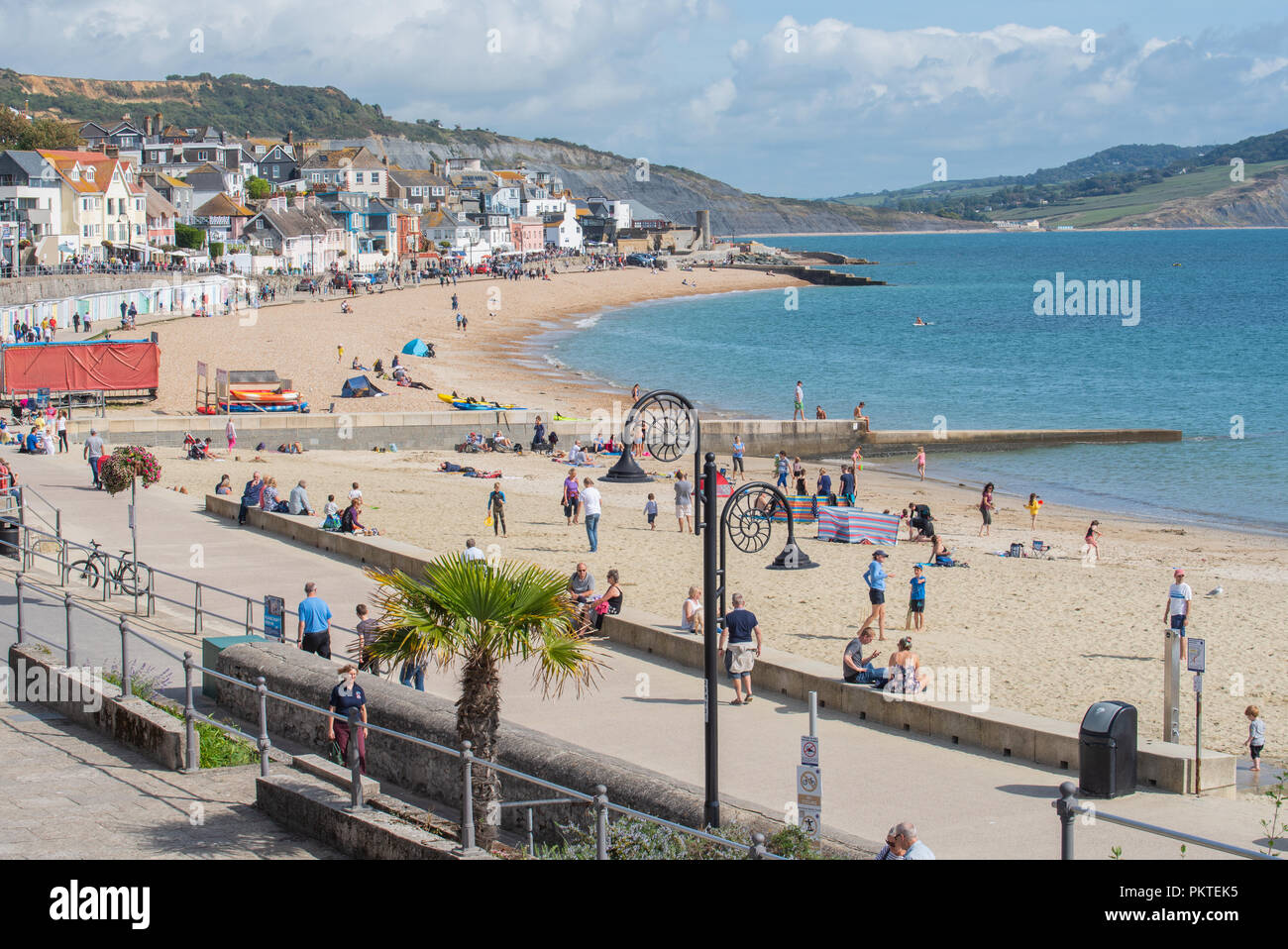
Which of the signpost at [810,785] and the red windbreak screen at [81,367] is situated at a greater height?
the red windbreak screen at [81,367]

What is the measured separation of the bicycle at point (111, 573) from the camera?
55.2ft

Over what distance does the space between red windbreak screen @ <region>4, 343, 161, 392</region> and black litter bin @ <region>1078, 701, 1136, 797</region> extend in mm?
34342

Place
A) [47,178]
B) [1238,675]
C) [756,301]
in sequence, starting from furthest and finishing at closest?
1. [756,301]
2. [47,178]
3. [1238,675]

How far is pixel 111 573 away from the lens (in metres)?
18.1

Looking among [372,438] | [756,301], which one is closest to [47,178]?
[372,438]

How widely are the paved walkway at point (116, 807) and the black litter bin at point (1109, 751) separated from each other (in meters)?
6.52

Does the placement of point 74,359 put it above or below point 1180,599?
above

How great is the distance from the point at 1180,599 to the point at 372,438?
2569 cm

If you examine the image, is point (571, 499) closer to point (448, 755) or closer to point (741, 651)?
point (741, 651)

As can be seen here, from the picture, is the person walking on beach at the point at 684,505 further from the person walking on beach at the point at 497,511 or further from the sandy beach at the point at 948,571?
the person walking on beach at the point at 497,511

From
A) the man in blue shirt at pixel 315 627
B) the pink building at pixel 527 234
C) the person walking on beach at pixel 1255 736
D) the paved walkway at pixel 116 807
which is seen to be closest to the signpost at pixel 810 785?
the paved walkway at pixel 116 807

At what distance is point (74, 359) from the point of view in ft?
128
